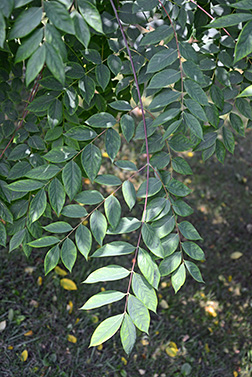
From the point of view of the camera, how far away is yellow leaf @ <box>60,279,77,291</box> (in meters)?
2.88

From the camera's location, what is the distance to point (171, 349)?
9.48 feet

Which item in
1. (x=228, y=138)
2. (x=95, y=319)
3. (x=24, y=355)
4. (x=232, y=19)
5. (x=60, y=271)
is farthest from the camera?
(x=60, y=271)

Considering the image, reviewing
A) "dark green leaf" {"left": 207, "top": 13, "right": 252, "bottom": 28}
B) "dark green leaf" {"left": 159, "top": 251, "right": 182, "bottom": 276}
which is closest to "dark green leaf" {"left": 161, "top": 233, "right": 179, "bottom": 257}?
"dark green leaf" {"left": 159, "top": 251, "right": 182, "bottom": 276}

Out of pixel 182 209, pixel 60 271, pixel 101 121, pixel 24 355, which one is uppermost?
pixel 101 121

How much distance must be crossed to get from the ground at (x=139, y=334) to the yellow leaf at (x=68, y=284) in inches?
2.0

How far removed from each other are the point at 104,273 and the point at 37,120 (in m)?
0.70

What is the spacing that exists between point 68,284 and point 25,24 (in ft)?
7.99

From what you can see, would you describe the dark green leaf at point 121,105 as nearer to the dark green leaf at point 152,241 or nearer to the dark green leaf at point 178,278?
the dark green leaf at point 152,241

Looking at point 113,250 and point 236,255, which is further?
point 236,255

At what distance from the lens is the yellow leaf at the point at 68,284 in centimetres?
288

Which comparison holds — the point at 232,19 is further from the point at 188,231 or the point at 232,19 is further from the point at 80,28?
the point at 188,231

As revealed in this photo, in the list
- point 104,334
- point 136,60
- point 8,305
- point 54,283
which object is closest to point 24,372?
point 8,305

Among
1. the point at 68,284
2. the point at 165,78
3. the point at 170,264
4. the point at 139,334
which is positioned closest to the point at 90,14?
the point at 165,78

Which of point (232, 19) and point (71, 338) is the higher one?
point (232, 19)
